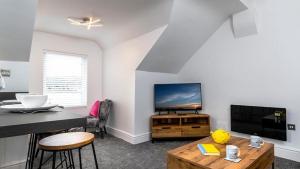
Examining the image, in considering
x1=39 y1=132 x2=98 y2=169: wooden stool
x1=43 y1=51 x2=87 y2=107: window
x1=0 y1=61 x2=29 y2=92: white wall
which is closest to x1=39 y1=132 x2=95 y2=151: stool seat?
x1=39 y1=132 x2=98 y2=169: wooden stool

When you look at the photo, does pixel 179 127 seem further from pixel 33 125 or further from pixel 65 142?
pixel 33 125

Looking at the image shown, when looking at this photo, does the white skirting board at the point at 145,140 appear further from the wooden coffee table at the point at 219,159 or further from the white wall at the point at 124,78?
the wooden coffee table at the point at 219,159

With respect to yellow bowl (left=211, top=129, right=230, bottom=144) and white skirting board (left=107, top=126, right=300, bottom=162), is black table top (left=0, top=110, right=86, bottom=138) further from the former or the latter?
white skirting board (left=107, top=126, right=300, bottom=162)

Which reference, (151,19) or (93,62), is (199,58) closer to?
(151,19)

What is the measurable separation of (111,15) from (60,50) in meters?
1.85

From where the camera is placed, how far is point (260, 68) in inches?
124

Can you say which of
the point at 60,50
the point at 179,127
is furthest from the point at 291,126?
the point at 60,50

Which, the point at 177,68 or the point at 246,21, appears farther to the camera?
the point at 177,68

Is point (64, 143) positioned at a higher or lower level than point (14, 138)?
higher

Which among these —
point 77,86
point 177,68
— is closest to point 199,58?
point 177,68

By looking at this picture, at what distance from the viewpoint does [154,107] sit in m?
3.97

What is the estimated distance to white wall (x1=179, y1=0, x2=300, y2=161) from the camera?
2.78 m

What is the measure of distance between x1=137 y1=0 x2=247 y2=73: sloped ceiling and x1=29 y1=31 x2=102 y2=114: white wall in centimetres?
170

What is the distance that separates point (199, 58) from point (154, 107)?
1.59 meters
